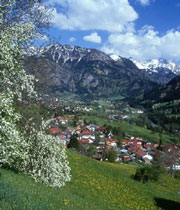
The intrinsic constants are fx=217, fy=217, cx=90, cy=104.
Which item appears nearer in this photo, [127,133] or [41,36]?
[41,36]

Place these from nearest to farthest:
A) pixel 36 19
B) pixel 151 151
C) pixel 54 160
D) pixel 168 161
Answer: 1. pixel 54 160
2. pixel 36 19
3. pixel 168 161
4. pixel 151 151

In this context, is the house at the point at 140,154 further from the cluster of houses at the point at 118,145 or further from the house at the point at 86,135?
the house at the point at 86,135

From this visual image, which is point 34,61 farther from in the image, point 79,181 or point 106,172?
point 106,172

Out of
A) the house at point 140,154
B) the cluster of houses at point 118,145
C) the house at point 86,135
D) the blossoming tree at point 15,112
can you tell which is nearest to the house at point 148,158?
the cluster of houses at point 118,145

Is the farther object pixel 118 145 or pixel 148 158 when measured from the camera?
pixel 118 145

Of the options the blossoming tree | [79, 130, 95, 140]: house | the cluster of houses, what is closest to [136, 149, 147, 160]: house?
the cluster of houses

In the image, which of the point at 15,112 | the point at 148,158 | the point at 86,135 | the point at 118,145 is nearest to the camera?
the point at 15,112

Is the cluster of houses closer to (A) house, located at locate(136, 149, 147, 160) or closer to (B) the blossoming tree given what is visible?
(A) house, located at locate(136, 149, 147, 160)

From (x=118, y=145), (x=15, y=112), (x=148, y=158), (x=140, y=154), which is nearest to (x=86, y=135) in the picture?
(x=118, y=145)

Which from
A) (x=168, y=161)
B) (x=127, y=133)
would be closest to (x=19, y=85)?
(x=168, y=161)

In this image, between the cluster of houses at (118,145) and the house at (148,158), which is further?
the house at (148,158)

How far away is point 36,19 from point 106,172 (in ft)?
66.5

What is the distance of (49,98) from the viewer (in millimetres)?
18672

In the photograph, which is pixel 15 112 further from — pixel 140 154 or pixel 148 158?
pixel 140 154
